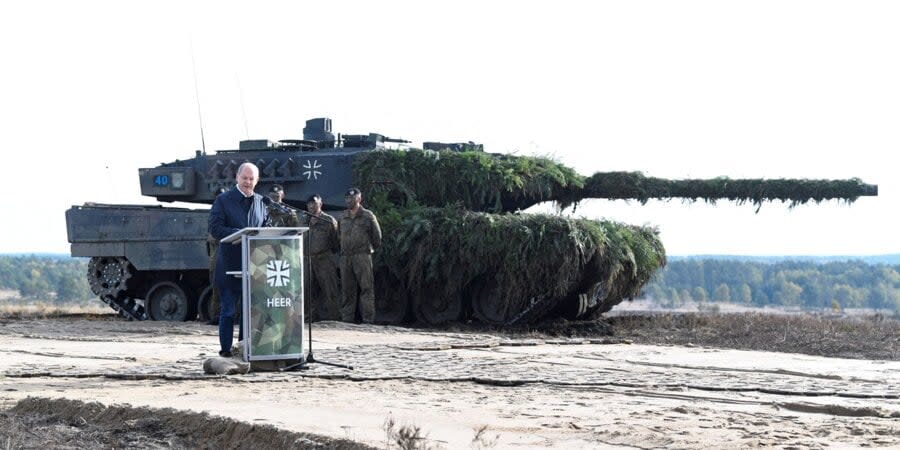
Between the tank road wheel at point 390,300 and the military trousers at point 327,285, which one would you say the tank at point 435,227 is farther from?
the military trousers at point 327,285

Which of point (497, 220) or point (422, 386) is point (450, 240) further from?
point (422, 386)

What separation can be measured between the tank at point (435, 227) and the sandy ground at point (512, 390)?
4.81 meters

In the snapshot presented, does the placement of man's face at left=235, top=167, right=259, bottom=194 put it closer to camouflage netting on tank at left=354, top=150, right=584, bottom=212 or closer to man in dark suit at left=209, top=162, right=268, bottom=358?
man in dark suit at left=209, top=162, right=268, bottom=358

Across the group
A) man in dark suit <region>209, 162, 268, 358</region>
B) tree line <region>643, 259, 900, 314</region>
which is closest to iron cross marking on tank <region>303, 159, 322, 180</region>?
man in dark suit <region>209, 162, 268, 358</region>

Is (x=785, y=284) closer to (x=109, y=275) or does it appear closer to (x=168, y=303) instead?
(x=168, y=303)

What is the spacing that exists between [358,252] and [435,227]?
67.3 inches

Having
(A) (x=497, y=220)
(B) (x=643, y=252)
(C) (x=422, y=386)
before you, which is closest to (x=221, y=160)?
(A) (x=497, y=220)

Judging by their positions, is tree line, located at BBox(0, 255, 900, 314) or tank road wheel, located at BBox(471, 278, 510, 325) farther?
tree line, located at BBox(0, 255, 900, 314)

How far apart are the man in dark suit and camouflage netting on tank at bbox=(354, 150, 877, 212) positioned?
Answer: 29.6 ft

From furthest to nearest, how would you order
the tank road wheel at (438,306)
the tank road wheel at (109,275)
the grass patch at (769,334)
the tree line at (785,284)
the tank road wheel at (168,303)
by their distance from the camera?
the tree line at (785,284)
the tank road wheel at (109,275)
the tank road wheel at (168,303)
the tank road wheel at (438,306)
the grass patch at (769,334)

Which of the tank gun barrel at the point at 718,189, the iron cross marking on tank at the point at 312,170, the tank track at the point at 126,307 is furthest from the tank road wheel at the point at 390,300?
the tank track at the point at 126,307

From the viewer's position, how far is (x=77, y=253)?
22312mm

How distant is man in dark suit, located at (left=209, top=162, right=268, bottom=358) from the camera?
1145 centimetres

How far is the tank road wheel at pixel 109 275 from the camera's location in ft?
71.8
